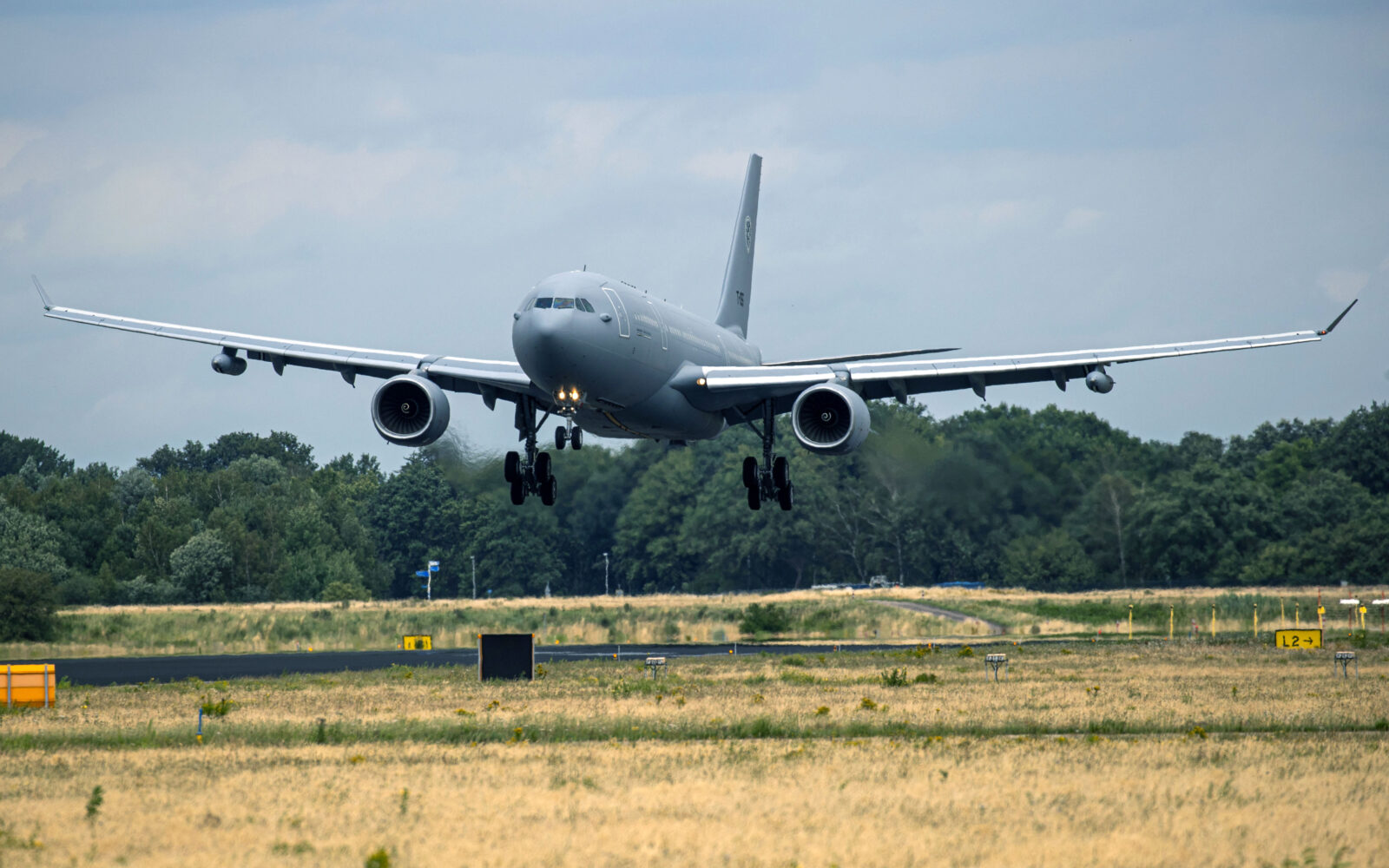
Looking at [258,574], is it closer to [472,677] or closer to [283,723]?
[472,677]

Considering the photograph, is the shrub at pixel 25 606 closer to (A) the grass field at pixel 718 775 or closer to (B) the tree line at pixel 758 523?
(B) the tree line at pixel 758 523

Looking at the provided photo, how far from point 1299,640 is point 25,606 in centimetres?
5161

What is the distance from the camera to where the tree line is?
63.8 metres

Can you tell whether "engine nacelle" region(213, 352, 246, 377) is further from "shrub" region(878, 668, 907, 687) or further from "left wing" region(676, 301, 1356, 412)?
"shrub" region(878, 668, 907, 687)

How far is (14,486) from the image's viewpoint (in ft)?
395

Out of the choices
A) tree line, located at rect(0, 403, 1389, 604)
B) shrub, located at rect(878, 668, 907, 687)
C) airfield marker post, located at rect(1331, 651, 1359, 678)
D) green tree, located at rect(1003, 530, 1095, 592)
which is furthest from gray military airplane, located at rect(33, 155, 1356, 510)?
green tree, located at rect(1003, 530, 1095, 592)

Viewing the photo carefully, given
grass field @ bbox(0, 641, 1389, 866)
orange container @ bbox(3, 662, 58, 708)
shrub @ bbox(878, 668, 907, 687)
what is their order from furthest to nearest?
1. shrub @ bbox(878, 668, 907, 687)
2. orange container @ bbox(3, 662, 58, 708)
3. grass field @ bbox(0, 641, 1389, 866)

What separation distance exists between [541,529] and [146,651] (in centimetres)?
2986

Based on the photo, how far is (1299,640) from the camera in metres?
49.5

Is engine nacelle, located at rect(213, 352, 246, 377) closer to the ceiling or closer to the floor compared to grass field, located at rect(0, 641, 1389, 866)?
closer to the ceiling

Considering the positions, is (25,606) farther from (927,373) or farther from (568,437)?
(927,373)

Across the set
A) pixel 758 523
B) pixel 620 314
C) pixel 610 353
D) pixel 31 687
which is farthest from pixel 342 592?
pixel 610 353

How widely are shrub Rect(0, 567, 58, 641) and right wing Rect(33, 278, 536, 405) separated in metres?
30.7

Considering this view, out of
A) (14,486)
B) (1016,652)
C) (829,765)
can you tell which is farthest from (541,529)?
(829,765)
